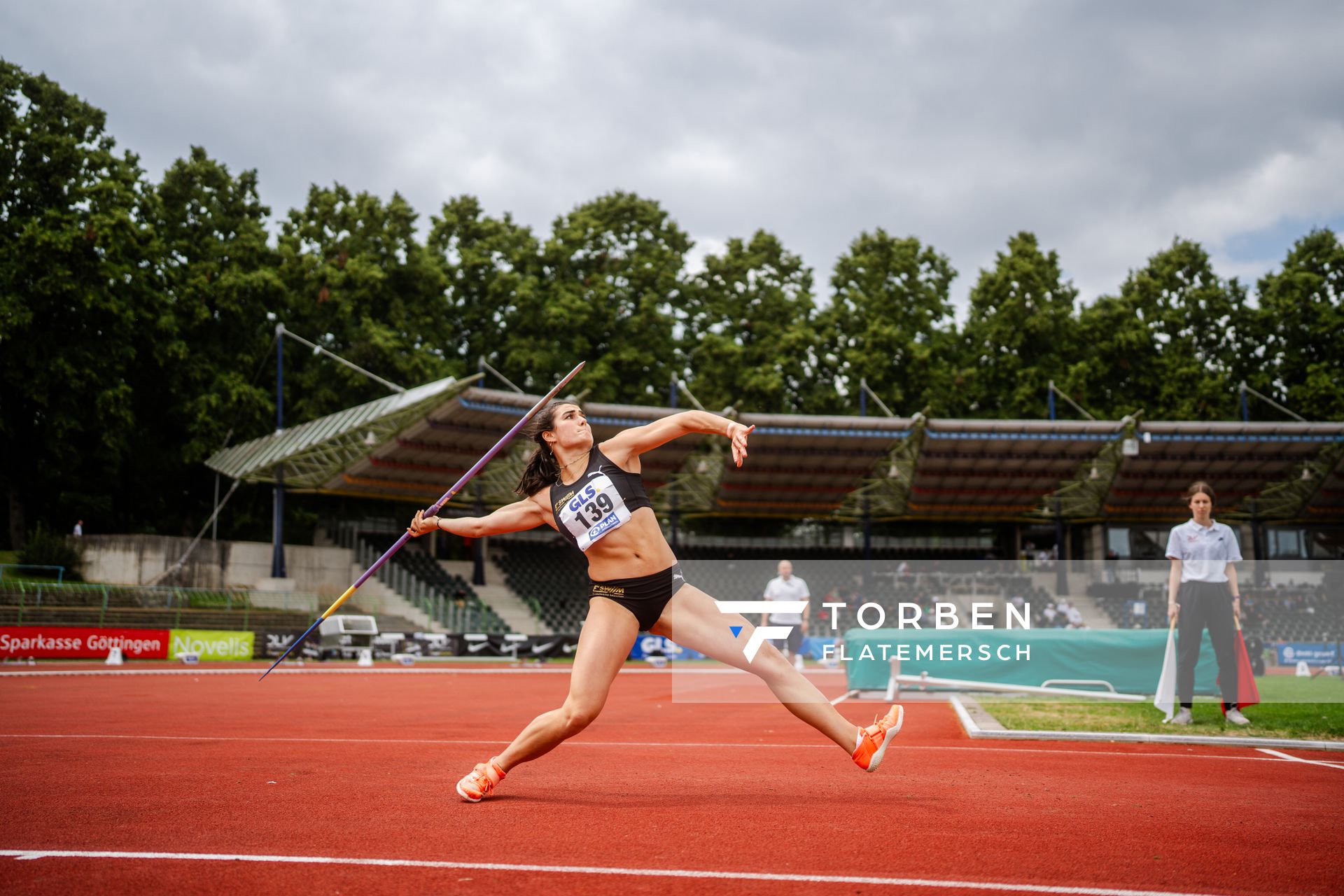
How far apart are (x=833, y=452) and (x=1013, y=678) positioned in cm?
2548

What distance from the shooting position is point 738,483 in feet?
137

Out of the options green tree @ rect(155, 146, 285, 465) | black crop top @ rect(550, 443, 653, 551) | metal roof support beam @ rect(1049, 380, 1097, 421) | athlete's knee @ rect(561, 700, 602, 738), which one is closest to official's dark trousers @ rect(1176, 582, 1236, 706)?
black crop top @ rect(550, 443, 653, 551)

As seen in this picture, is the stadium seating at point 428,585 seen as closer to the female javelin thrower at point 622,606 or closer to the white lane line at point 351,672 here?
the white lane line at point 351,672

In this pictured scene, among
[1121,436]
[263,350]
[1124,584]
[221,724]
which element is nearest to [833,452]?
[1121,436]

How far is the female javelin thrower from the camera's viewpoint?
555 cm

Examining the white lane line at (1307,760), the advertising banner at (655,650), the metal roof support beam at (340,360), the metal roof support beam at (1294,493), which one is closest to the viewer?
the white lane line at (1307,760)

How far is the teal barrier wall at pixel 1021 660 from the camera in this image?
14.0m

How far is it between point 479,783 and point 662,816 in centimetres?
101

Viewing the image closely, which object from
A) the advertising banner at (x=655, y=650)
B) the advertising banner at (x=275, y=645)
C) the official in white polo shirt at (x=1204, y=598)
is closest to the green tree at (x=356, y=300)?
the advertising banner at (x=275, y=645)

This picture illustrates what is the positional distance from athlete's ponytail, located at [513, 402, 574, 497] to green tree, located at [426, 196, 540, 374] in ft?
135

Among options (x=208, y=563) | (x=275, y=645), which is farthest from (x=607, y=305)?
(x=275, y=645)

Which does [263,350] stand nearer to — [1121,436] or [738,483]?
[738,483]

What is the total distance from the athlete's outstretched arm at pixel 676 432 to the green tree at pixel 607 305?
39775mm

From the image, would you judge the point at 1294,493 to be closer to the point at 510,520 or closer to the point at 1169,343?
the point at 1169,343
